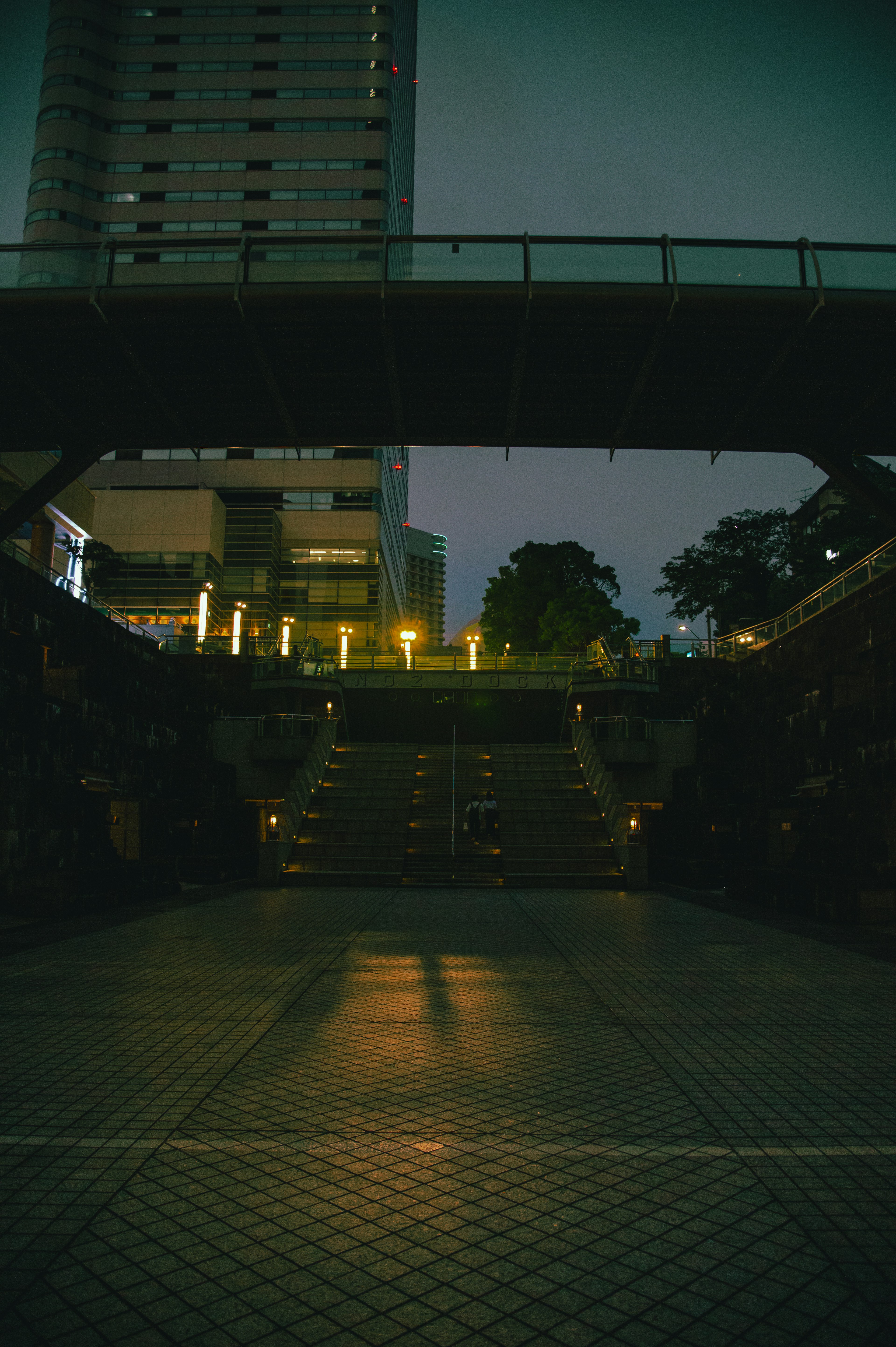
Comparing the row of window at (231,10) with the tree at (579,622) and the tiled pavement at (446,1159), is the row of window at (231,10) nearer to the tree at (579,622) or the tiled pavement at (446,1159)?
the tree at (579,622)

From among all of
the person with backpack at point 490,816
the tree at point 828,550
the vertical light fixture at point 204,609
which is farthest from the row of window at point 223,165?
the person with backpack at point 490,816

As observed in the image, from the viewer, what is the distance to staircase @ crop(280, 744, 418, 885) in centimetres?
2022

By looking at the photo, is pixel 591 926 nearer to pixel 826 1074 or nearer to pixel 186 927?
pixel 186 927

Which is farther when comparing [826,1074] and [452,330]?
[452,330]

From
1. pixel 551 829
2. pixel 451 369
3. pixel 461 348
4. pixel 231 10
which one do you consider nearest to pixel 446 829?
pixel 551 829

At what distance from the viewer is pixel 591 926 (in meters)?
13.0

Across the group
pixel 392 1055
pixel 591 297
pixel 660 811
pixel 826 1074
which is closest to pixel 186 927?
pixel 392 1055

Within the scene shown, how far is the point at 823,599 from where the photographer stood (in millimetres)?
20703

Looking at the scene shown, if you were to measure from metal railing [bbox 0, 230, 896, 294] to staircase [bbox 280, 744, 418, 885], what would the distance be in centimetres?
1305

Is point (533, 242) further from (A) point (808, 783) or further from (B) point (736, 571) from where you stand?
(B) point (736, 571)

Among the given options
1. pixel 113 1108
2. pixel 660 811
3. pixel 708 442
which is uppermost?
pixel 708 442

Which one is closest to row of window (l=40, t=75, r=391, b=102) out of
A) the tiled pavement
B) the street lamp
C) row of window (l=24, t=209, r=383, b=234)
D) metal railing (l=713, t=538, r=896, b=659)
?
row of window (l=24, t=209, r=383, b=234)

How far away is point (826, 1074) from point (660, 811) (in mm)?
24087

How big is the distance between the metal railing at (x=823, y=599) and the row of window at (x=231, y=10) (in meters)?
68.3
